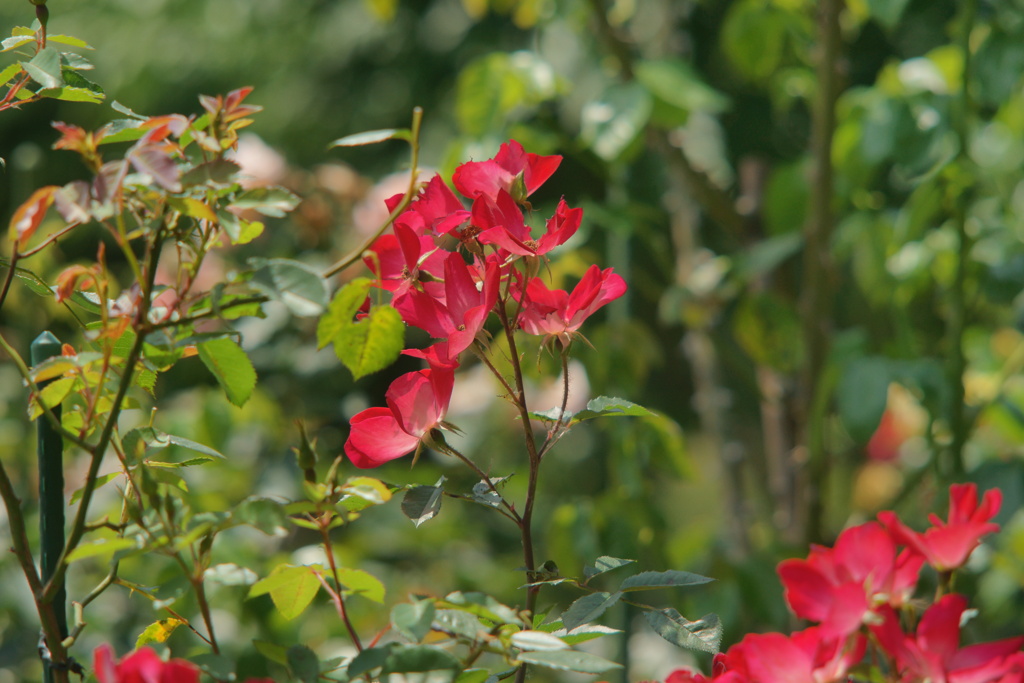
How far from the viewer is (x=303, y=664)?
257 millimetres

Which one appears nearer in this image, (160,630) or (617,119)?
(160,630)

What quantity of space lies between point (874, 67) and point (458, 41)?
0.92 meters

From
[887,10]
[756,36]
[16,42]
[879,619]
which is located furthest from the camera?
[756,36]

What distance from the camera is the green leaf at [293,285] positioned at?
247 mm

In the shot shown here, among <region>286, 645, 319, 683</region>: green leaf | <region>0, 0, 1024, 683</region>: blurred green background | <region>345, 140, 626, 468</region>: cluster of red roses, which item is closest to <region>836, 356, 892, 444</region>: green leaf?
<region>0, 0, 1024, 683</region>: blurred green background

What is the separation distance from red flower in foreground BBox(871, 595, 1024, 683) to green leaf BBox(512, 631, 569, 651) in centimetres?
8

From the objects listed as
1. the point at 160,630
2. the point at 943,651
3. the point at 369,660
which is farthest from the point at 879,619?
the point at 160,630

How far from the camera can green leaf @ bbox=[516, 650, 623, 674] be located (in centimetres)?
24

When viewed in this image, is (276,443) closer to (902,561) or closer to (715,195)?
(715,195)

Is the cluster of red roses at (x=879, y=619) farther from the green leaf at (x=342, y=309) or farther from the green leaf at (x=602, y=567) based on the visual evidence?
the green leaf at (x=342, y=309)

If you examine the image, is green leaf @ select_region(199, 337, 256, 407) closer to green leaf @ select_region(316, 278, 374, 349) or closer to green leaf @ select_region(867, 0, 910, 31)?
green leaf @ select_region(316, 278, 374, 349)

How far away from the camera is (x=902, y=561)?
0.26 meters

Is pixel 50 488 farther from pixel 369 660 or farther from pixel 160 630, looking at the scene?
pixel 369 660

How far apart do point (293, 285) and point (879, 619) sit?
7.1 inches
